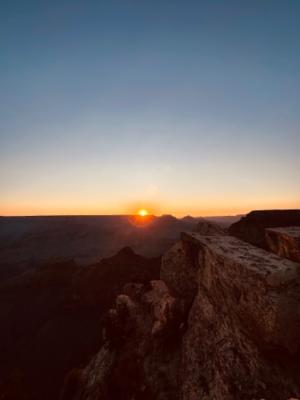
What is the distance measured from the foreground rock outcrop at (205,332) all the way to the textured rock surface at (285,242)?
83 centimetres

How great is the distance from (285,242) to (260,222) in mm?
15472

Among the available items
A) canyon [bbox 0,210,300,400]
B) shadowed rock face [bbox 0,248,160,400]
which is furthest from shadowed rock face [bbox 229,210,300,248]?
shadowed rock face [bbox 0,248,160,400]

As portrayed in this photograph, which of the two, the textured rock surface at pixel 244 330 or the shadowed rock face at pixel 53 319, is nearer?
the textured rock surface at pixel 244 330

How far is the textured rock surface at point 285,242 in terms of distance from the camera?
10211mm

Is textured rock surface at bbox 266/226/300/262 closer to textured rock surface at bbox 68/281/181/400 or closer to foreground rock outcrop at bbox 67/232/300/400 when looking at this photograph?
foreground rock outcrop at bbox 67/232/300/400

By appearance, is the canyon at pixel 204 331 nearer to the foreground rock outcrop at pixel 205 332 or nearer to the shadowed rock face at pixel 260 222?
the foreground rock outcrop at pixel 205 332

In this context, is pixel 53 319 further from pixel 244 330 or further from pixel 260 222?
pixel 244 330

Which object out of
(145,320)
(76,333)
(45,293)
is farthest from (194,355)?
(45,293)

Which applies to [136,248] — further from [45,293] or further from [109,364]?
[109,364]

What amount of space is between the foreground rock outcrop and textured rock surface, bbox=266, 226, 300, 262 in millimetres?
827

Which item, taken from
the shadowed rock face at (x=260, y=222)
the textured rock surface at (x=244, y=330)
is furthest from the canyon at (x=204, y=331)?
the shadowed rock face at (x=260, y=222)

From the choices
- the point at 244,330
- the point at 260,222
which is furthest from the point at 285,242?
the point at 260,222

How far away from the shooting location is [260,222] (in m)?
25.7

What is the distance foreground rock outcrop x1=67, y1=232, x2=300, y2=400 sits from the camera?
339 inches
